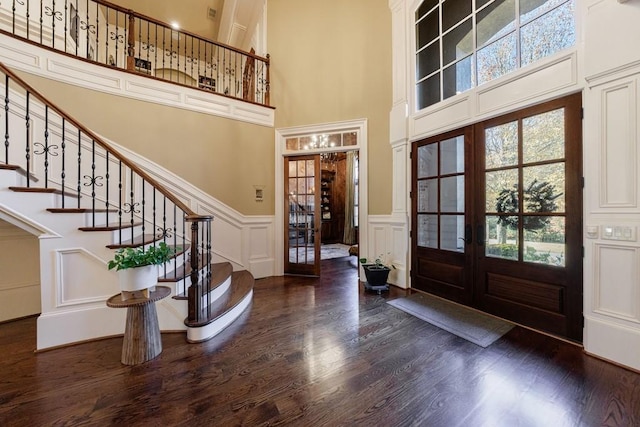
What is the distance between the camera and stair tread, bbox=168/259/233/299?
8.34 feet

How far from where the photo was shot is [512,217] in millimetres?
2695

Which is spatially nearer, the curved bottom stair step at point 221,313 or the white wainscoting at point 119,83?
the curved bottom stair step at point 221,313

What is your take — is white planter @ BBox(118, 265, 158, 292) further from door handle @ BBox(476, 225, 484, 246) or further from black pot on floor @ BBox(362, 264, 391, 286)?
door handle @ BBox(476, 225, 484, 246)

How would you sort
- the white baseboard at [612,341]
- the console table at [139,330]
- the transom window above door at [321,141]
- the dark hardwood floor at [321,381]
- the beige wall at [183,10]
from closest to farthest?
the dark hardwood floor at [321,381], the white baseboard at [612,341], the console table at [139,330], the transom window above door at [321,141], the beige wall at [183,10]

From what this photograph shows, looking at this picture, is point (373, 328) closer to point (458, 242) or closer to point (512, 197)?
point (458, 242)

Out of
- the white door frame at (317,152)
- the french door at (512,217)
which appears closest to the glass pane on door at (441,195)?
the french door at (512,217)

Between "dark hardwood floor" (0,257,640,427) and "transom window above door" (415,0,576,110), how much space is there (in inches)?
110

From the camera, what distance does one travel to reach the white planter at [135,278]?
6.44 ft

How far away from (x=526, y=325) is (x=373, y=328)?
1.52m

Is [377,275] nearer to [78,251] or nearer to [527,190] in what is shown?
[527,190]

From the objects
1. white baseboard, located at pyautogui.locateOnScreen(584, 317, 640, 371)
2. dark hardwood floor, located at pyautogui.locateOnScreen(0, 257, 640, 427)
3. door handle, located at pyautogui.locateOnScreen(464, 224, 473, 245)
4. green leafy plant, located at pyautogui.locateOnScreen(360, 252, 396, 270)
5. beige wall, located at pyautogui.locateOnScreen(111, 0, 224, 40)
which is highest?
beige wall, located at pyautogui.locateOnScreen(111, 0, 224, 40)

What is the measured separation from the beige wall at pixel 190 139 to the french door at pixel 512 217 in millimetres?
2804

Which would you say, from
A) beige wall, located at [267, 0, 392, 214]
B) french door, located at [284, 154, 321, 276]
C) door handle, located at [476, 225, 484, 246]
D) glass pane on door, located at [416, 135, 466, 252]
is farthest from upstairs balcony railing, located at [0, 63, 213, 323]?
door handle, located at [476, 225, 484, 246]

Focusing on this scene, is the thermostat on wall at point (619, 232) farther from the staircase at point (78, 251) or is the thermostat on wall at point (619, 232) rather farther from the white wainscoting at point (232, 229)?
the white wainscoting at point (232, 229)
